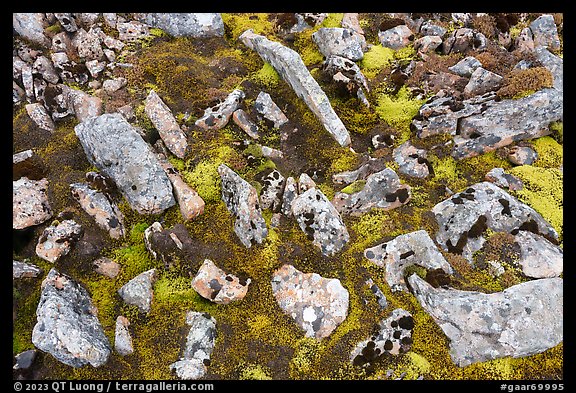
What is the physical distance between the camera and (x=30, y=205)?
1485 centimetres

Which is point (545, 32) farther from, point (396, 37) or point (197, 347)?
point (197, 347)

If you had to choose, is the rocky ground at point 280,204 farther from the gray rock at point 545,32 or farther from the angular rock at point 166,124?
the gray rock at point 545,32

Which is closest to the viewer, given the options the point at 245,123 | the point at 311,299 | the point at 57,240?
the point at 311,299

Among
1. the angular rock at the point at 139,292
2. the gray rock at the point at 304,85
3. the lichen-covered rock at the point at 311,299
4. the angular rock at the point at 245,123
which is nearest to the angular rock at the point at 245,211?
the lichen-covered rock at the point at 311,299

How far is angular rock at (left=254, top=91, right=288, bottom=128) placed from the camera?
1886 cm

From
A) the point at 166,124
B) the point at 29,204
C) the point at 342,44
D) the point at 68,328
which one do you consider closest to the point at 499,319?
the point at 68,328

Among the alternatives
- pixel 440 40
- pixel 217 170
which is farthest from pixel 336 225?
pixel 440 40

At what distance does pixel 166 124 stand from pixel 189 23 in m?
8.40

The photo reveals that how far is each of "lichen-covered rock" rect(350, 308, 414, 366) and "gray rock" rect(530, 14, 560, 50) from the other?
63.0 feet

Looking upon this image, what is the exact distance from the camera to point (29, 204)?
14.9 metres

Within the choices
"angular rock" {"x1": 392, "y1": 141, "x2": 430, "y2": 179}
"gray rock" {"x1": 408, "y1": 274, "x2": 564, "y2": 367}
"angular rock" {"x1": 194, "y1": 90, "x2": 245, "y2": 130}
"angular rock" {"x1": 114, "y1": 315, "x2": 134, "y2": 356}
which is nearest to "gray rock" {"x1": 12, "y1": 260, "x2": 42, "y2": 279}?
"angular rock" {"x1": 114, "y1": 315, "x2": 134, "y2": 356}

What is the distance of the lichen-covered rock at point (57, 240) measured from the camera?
1394cm

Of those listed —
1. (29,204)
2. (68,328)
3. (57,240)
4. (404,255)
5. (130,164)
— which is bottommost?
(404,255)

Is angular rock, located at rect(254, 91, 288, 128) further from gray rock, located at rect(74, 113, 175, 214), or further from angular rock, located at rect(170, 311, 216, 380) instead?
angular rock, located at rect(170, 311, 216, 380)
